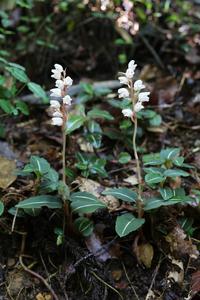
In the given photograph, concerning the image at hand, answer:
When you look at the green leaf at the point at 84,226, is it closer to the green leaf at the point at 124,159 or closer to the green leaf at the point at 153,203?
the green leaf at the point at 153,203

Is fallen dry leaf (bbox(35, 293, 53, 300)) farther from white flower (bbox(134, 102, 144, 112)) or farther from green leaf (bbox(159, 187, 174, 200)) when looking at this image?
white flower (bbox(134, 102, 144, 112))

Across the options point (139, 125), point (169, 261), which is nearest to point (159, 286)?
point (169, 261)

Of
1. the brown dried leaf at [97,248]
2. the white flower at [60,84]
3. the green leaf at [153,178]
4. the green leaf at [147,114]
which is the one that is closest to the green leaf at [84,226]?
the brown dried leaf at [97,248]

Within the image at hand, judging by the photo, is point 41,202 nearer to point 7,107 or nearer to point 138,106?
point 138,106

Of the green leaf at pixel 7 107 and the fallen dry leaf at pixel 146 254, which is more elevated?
the green leaf at pixel 7 107

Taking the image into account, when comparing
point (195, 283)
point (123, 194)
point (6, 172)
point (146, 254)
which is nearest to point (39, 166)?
point (6, 172)

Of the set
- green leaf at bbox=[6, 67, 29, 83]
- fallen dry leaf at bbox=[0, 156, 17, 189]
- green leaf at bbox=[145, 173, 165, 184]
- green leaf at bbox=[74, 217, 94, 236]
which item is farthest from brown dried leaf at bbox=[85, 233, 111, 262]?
green leaf at bbox=[6, 67, 29, 83]

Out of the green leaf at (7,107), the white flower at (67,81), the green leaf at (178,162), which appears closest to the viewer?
the white flower at (67,81)

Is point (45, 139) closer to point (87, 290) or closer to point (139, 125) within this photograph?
point (139, 125)
